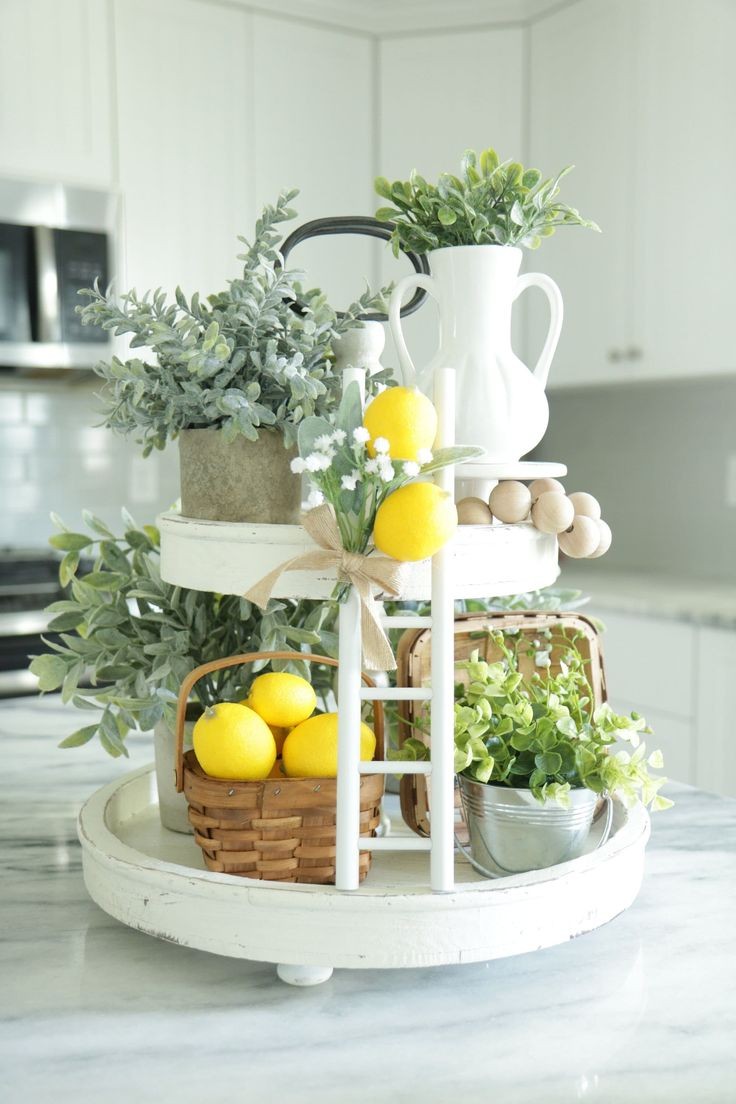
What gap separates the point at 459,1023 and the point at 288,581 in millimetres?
331

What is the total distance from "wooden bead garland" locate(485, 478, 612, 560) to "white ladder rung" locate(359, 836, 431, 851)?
265 millimetres

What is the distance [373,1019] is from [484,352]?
536mm

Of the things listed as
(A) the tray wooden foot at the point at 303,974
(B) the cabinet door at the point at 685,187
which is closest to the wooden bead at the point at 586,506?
(A) the tray wooden foot at the point at 303,974

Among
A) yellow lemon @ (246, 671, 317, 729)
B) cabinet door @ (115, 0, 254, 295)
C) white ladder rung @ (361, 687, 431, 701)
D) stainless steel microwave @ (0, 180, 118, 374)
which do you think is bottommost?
yellow lemon @ (246, 671, 317, 729)

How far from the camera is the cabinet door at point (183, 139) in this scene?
2.74m

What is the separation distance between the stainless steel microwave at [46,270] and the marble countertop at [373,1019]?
6.30 feet

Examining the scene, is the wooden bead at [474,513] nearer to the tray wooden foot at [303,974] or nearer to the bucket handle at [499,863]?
the bucket handle at [499,863]

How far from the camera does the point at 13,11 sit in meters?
2.54

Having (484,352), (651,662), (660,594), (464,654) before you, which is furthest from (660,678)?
(484,352)

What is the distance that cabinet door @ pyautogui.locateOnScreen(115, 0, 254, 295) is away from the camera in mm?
2738

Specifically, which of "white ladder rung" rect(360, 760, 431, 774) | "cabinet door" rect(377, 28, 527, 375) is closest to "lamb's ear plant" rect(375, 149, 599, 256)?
"white ladder rung" rect(360, 760, 431, 774)

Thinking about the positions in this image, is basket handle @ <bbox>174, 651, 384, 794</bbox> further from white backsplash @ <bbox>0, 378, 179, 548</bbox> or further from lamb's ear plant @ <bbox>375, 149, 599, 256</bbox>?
white backsplash @ <bbox>0, 378, 179, 548</bbox>

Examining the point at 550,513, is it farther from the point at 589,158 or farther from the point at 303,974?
the point at 589,158

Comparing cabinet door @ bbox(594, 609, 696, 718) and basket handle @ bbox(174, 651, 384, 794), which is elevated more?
basket handle @ bbox(174, 651, 384, 794)
